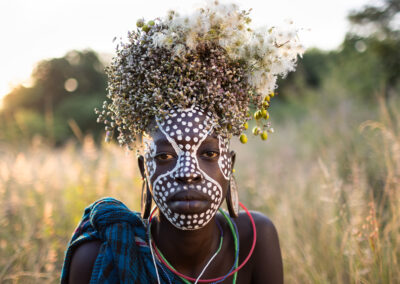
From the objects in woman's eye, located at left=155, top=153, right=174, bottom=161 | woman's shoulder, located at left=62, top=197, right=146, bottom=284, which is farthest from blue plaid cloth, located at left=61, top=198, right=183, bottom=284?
woman's eye, located at left=155, top=153, right=174, bottom=161

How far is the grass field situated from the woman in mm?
1039

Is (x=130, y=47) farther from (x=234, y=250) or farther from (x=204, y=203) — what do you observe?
(x=234, y=250)

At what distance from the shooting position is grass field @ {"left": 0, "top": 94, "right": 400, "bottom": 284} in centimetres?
249

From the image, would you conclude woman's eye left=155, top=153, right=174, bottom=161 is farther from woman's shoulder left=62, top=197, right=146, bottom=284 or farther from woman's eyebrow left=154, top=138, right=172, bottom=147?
woman's shoulder left=62, top=197, right=146, bottom=284

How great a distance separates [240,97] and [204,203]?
61 cm

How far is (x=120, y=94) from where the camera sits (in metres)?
1.75

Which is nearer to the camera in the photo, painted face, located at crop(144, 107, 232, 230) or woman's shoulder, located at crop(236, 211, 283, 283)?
painted face, located at crop(144, 107, 232, 230)

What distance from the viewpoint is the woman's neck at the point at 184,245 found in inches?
69.8

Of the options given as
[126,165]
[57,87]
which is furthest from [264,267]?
[57,87]

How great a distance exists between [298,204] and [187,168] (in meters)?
2.79

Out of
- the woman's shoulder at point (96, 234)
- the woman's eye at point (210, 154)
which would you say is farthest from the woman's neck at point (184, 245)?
the woman's eye at point (210, 154)

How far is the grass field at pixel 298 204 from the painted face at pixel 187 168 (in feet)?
3.75

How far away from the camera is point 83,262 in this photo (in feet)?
5.74

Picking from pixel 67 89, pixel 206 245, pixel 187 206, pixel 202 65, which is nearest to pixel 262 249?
pixel 206 245
